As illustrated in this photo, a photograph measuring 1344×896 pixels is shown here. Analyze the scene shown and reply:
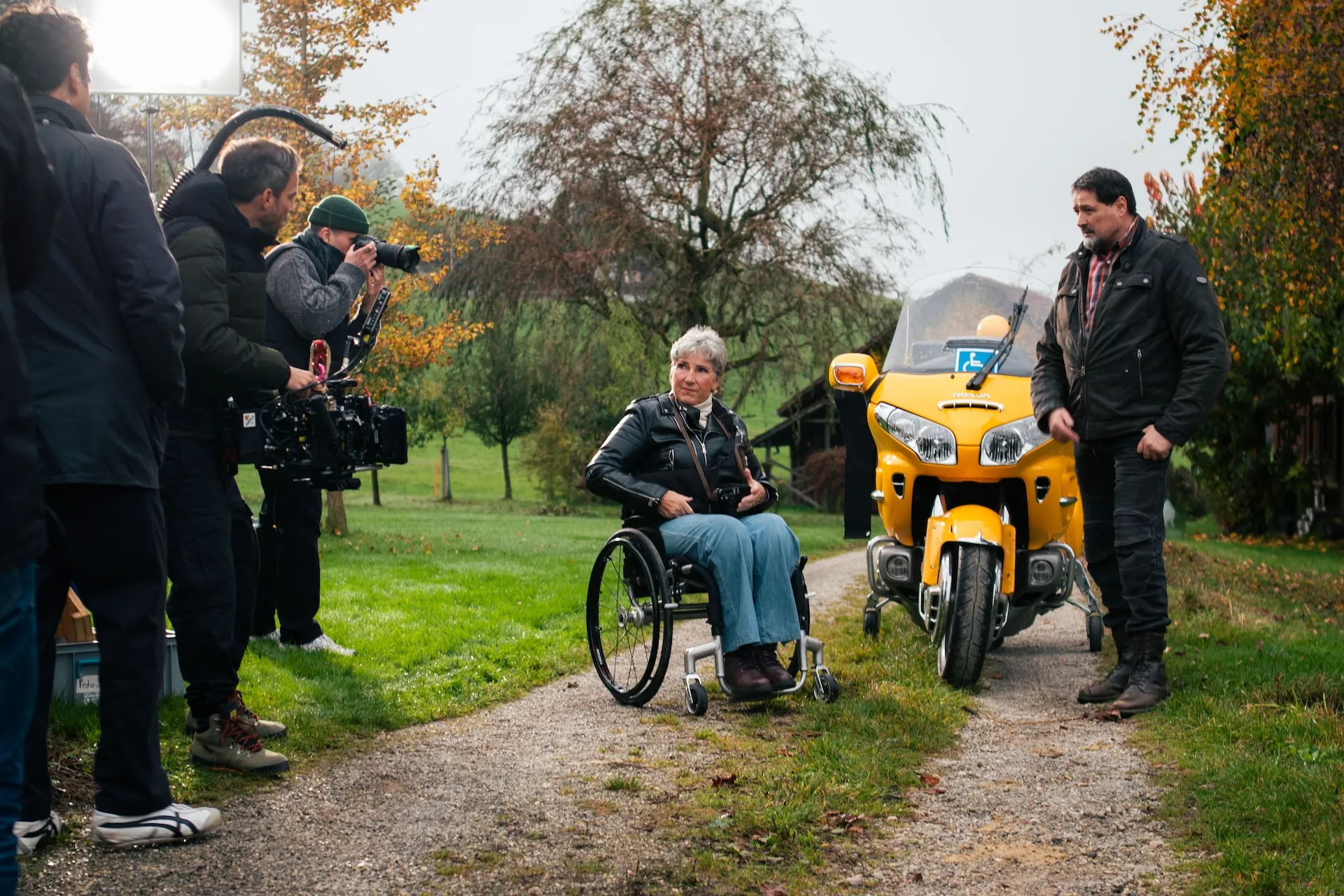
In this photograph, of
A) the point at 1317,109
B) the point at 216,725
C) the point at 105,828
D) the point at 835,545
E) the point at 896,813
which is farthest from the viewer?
the point at 835,545

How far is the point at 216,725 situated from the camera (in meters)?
4.28

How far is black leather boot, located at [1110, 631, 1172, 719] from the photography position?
17.8 ft

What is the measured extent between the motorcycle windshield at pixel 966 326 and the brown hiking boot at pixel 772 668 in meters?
1.68

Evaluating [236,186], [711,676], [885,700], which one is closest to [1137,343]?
[885,700]

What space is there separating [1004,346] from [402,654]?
3.16 m

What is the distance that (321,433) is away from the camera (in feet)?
16.9

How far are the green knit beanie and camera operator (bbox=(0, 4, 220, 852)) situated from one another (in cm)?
243

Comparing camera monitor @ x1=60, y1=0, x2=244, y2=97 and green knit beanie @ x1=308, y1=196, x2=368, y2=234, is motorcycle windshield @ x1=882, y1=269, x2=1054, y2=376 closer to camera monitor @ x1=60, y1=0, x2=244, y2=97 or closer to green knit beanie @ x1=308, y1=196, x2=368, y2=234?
green knit beanie @ x1=308, y1=196, x2=368, y2=234

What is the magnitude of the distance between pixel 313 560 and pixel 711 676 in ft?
6.14

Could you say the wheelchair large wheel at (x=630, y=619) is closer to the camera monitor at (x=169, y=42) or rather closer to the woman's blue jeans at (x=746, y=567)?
the woman's blue jeans at (x=746, y=567)

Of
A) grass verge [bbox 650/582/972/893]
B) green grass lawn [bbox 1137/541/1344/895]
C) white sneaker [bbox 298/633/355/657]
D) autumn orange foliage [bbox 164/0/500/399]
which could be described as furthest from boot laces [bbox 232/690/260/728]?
autumn orange foliage [bbox 164/0/500/399]

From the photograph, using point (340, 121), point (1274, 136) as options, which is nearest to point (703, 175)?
point (340, 121)

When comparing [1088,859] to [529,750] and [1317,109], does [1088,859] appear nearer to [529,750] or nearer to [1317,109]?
[529,750]

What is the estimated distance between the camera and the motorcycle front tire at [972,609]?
5.64 m
